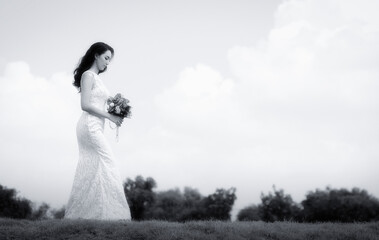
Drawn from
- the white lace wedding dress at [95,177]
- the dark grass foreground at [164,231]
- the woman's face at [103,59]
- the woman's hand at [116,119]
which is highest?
the woman's face at [103,59]

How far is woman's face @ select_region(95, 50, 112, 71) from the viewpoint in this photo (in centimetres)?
984

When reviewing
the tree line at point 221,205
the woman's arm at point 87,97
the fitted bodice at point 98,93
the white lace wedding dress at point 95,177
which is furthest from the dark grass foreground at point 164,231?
the tree line at point 221,205

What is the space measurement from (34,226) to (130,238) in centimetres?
261

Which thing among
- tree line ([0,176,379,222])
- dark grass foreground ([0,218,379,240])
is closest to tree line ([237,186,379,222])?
tree line ([0,176,379,222])

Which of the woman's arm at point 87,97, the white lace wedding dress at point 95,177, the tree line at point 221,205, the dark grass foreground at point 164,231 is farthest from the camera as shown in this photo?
the tree line at point 221,205

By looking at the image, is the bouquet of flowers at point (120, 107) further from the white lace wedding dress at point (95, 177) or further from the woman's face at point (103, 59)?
the woman's face at point (103, 59)

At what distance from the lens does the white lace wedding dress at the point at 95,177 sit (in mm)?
9172

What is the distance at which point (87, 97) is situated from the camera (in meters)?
9.46

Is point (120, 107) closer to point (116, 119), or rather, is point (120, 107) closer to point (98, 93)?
point (116, 119)

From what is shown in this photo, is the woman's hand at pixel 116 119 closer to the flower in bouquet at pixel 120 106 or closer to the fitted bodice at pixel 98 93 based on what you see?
the flower in bouquet at pixel 120 106

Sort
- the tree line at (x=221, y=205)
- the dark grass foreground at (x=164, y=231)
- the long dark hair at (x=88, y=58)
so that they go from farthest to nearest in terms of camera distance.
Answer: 1. the tree line at (x=221, y=205)
2. the long dark hair at (x=88, y=58)
3. the dark grass foreground at (x=164, y=231)

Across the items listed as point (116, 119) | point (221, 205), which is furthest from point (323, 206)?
point (116, 119)

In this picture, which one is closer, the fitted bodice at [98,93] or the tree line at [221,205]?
the fitted bodice at [98,93]

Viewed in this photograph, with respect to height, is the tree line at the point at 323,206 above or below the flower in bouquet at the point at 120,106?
above
